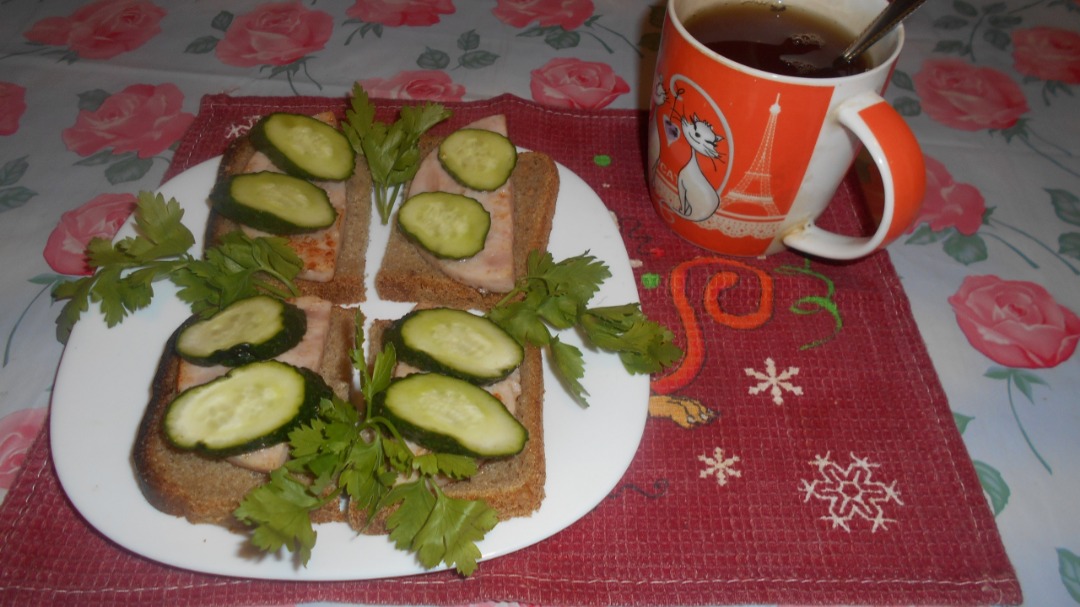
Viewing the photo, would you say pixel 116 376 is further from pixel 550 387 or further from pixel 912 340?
pixel 912 340

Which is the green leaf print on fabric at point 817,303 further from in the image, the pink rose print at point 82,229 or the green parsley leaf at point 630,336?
the pink rose print at point 82,229

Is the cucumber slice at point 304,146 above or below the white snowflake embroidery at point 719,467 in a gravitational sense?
above

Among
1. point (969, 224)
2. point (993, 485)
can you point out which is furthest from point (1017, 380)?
point (969, 224)

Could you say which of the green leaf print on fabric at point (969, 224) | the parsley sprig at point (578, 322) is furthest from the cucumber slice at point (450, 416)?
the green leaf print on fabric at point (969, 224)

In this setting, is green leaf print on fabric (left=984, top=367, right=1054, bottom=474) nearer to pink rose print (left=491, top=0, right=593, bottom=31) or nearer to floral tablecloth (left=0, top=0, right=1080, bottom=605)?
floral tablecloth (left=0, top=0, right=1080, bottom=605)

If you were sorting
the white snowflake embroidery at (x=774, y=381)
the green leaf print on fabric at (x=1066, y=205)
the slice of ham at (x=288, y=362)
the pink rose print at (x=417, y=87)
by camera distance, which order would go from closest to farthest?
the slice of ham at (x=288, y=362), the white snowflake embroidery at (x=774, y=381), the green leaf print on fabric at (x=1066, y=205), the pink rose print at (x=417, y=87)

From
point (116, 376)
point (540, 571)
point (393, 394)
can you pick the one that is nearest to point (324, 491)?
point (393, 394)

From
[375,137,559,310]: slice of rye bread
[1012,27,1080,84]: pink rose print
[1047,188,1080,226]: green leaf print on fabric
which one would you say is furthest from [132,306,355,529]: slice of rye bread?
[1012,27,1080,84]: pink rose print
